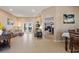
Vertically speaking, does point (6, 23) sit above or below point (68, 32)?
above

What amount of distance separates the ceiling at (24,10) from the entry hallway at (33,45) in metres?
0.71

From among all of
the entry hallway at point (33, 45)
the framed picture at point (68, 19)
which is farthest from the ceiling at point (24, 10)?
the framed picture at point (68, 19)

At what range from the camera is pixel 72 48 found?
4.17 m

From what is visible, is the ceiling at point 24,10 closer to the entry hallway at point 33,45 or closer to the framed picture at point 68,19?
the entry hallway at point 33,45

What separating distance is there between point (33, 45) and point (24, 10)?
1.22 meters

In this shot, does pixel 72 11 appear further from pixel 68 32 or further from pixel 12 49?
pixel 12 49

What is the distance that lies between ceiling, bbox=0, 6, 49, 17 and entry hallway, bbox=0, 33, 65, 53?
712mm

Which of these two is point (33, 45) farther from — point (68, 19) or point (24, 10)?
point (68, 19)

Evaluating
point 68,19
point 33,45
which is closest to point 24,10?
point 33,45

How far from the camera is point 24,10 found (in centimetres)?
416

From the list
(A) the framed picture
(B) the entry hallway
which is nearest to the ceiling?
(B) the entry hallway
